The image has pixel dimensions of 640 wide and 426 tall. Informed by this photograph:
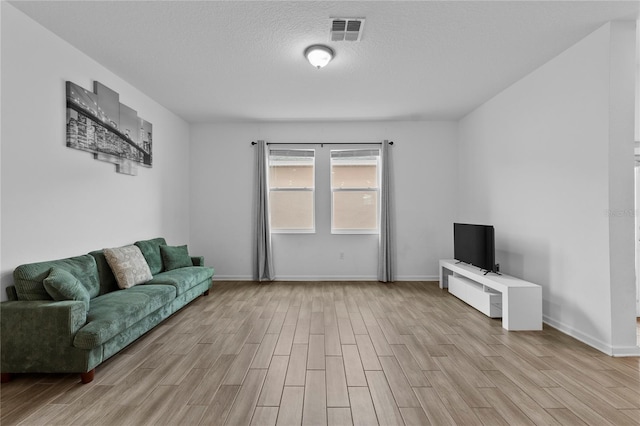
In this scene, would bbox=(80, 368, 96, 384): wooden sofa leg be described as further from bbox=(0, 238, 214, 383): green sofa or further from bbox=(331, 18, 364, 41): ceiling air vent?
bbox=(331, 18, 364, 41): ceiling air vent

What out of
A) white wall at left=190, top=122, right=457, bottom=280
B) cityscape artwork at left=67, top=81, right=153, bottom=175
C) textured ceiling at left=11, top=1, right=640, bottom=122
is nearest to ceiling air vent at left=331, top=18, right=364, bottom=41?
textured ceiling at left=11, top=1, right=640, bottom=122

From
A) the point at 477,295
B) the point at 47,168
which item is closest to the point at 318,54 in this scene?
the point at 47,168

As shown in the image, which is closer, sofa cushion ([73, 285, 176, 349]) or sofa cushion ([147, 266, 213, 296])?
sofa cushion ([73, 285, 176, 349])

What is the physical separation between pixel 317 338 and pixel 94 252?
101 inches

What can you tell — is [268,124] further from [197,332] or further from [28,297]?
[28,297]

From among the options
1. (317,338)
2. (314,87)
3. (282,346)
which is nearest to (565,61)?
(314,87)

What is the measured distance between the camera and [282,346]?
2982mm

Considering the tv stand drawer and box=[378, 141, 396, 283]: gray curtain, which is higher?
box=[378, 141, 396, 283]: gray curtain

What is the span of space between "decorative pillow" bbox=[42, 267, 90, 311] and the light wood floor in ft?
2.01

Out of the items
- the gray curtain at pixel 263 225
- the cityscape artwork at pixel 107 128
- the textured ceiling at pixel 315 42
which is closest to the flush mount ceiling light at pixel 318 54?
the textured ceiling at pixel 315 42

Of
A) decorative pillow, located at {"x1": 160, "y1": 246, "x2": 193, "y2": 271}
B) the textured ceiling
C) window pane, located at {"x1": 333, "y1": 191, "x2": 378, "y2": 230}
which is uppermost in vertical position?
the textured ceiling

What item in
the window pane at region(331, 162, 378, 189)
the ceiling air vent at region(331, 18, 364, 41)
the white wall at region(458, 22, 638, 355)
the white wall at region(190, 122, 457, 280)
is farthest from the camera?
the window pane at region(331, 162, 378, 189)

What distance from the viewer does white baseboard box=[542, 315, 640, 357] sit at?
275 cm

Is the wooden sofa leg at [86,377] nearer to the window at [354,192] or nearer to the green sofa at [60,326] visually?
the green sofa at [60,326]
